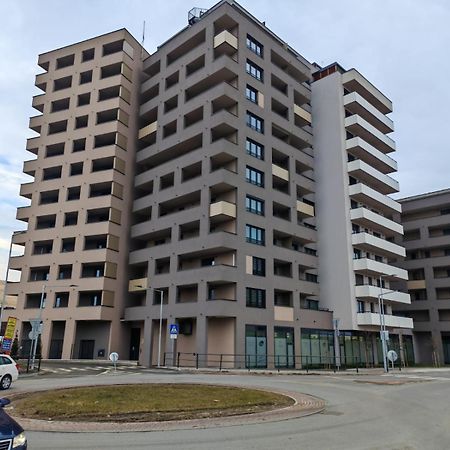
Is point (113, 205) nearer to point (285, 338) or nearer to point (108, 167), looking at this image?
point (108, 167)

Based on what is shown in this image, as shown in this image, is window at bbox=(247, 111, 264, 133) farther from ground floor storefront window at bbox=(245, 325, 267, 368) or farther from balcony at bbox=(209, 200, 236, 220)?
ground floor storefront window at bbox=(245, 325, 267, 368)

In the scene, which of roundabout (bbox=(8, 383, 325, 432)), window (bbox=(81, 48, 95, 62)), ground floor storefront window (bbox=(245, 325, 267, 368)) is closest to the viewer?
roundabout (bbox=(8, 383, 325, 432))

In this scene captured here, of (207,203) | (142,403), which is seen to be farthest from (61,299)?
(142,403)

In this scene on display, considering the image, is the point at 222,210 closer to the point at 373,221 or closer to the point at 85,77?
the point at 373,221

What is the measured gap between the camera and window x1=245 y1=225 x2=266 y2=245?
46166 mm

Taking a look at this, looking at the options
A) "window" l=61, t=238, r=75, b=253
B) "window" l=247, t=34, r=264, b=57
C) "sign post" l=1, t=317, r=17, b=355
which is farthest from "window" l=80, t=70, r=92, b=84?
"sign post" l=1, t=317, r=17, b=355

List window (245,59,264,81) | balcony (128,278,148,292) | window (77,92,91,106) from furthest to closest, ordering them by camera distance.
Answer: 1. window (77,92,91,106)
2. window (245,59,264,81)
3. balcony (128,278,148,292)

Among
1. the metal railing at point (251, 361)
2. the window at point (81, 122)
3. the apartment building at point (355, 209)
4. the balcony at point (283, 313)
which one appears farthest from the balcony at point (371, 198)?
the window at point (81, 122)

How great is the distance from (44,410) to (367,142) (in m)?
59.0

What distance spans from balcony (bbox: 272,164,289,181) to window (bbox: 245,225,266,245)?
25.7ft

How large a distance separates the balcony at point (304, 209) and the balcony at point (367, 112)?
15.6m

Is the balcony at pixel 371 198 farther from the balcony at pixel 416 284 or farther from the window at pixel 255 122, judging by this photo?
the window at pixel 255 122

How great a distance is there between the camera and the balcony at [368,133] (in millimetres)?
59156

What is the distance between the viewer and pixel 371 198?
5850 cm
